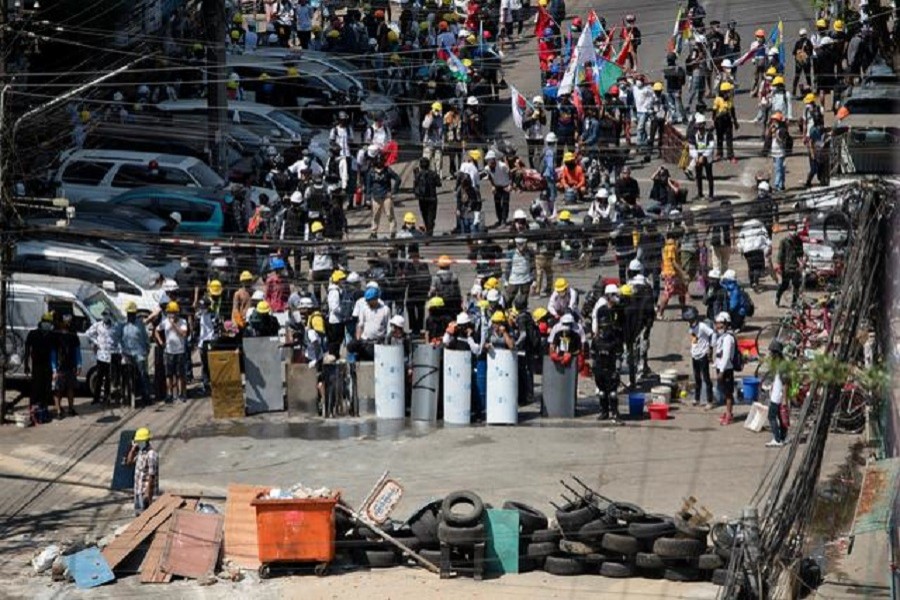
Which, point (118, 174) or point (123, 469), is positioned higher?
point (118, 174)

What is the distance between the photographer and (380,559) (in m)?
25.7

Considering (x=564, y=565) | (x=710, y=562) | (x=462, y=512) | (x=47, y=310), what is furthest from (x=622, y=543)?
(x=47, y=310)

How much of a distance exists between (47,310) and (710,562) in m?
11.8

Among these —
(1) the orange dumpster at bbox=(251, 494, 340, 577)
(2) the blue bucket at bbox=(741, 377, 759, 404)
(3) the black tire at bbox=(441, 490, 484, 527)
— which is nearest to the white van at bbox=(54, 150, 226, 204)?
(2) the blue bucket at bbox=(741, 377, 759, 404)

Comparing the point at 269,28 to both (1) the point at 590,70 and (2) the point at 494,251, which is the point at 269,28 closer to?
(1) the point at 590,70

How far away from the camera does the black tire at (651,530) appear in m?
24.9

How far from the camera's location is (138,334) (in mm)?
31375

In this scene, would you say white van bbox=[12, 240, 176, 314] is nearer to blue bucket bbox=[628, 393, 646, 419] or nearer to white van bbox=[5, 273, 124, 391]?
white van bbox=[5, 273, 124, 391]

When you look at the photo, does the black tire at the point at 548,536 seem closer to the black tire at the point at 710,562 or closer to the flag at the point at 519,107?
the black tire at the point at 710,562

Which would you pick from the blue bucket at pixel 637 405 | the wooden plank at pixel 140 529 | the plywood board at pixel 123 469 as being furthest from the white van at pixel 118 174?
the wooden plank at pixel 140 529

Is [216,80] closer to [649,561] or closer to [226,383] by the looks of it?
[226,383]

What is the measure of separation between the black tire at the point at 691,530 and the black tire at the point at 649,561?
40cm

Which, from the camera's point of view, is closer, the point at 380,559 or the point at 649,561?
the point at 649,561

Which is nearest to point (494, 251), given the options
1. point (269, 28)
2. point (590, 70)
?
point (590, 70)
